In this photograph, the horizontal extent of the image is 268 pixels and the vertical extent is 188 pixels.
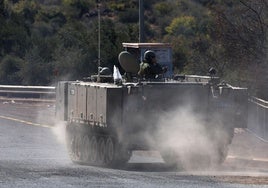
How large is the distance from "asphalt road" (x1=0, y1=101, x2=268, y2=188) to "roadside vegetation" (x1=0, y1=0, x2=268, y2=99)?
5.97 metres

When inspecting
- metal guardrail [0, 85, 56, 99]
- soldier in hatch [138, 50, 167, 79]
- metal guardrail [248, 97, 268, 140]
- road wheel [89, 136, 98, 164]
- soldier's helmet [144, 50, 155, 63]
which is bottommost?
metal guardrail [0, 85, 56, 99]

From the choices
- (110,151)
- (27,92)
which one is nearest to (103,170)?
(110,151)

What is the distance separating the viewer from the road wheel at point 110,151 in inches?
869

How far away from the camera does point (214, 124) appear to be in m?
22.0

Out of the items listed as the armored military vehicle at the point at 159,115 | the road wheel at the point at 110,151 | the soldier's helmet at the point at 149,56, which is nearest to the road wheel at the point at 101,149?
the armored military vehicle at the point at 159,115

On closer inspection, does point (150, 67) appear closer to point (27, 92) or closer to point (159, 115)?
point (159, 115)

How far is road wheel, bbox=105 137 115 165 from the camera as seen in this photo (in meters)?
22.1

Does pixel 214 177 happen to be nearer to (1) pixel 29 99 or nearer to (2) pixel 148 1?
(1) pixel 29 99

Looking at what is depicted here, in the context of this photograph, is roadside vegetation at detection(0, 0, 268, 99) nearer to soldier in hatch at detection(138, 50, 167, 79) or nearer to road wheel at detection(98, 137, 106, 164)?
soldier in hatch at detection(138, 50, 167, 79)

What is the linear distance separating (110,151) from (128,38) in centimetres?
2789

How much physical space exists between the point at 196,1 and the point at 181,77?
68.4 meters

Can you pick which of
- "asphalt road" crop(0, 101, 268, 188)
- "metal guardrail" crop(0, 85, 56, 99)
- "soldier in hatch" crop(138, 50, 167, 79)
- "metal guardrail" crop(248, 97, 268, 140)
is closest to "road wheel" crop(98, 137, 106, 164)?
"asphalt road" crop(0, 101, 268, 188)

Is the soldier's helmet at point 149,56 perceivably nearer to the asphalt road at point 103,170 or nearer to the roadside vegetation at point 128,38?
the asphalt road at point 103,170

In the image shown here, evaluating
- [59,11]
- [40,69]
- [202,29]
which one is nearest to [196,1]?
[59,11]
